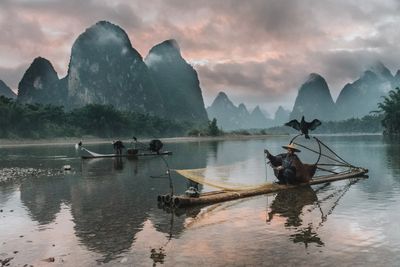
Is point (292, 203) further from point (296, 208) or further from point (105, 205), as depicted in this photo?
point (105, 205)

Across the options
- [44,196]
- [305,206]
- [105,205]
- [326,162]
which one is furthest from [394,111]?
[105,205]

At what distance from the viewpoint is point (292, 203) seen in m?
17.4

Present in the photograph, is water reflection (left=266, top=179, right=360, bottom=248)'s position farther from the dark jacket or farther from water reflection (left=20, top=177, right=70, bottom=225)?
water reflection (left=20, top=177, right=70, bottom=225)

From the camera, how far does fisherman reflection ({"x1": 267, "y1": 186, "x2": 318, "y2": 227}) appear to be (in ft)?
47.9

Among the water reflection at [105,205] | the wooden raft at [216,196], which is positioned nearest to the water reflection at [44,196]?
the water reflection at [105,205]

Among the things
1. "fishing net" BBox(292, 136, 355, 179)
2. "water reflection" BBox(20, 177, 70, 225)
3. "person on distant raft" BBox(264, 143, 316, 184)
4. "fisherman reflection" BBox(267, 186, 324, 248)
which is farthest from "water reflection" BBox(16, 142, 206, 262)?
"fishing net" BBox(292, 136, 355, 179)

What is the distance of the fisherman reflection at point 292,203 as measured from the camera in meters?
14.6

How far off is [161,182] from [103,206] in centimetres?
732

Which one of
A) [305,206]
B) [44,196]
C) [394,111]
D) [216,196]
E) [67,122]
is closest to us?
[305,206]

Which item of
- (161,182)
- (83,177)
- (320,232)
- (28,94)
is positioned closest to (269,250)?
(320,232)

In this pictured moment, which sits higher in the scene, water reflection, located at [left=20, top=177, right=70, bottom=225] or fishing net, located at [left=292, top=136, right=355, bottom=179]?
fishing net, located at [left=292, top=136, right=355, bottom=179]

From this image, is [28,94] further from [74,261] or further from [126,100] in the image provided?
[74,261]

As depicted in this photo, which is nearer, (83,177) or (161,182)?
(161,182)

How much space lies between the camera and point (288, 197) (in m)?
18.8
